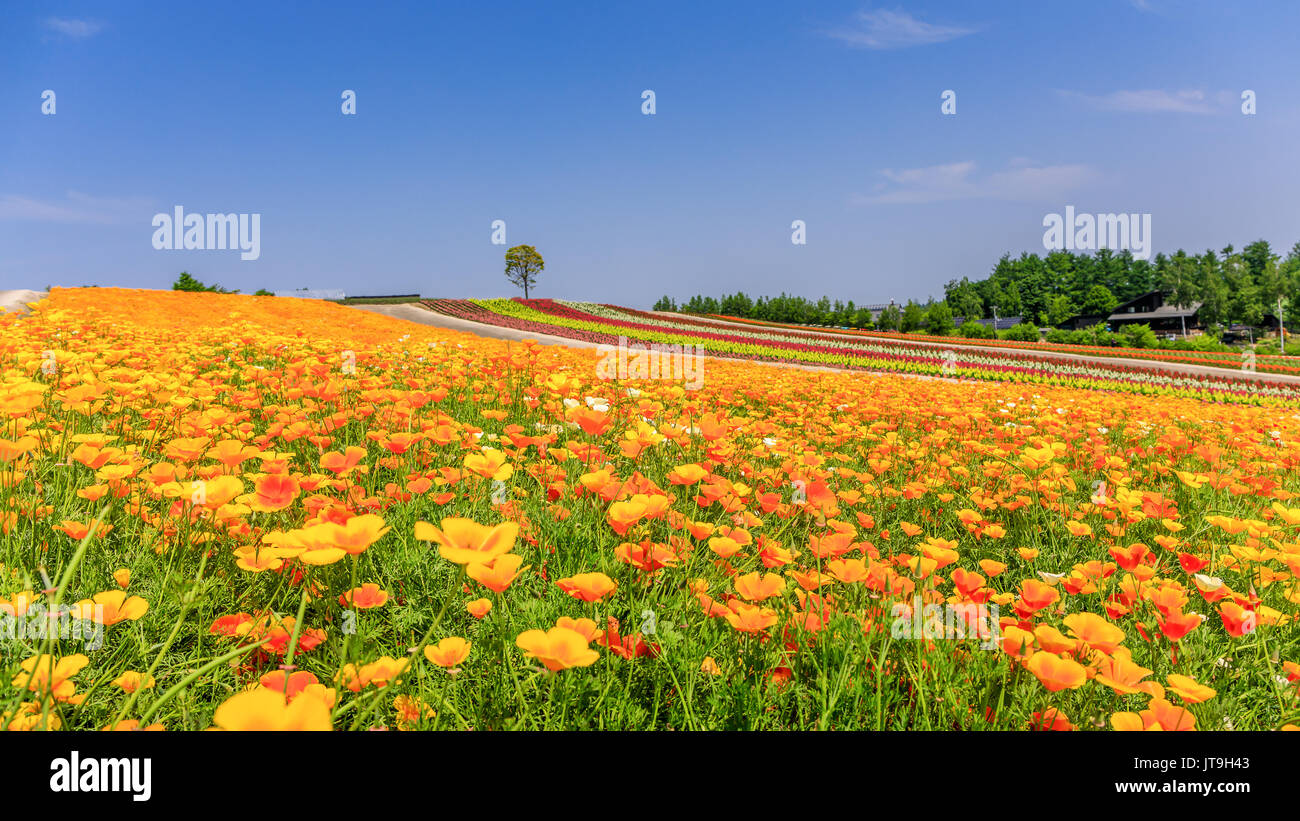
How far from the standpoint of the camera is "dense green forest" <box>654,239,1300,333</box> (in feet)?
178

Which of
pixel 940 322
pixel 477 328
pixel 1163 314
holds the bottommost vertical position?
pixel 477 328

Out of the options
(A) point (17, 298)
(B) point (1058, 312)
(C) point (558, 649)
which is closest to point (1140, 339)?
(B) point (1058, 312)

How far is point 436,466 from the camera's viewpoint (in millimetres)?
2773

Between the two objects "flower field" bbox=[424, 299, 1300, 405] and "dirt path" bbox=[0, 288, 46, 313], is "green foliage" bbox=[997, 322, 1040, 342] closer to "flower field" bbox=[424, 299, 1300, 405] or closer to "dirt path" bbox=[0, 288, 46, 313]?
"flower field" bbox=[424, 299, 1300, 405]

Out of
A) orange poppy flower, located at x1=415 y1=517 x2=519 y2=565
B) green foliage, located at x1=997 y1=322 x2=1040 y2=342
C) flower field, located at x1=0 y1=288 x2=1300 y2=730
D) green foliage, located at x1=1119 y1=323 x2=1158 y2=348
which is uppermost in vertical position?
green foliage, located at x1=997 y1=322 x2=1040 y2=342

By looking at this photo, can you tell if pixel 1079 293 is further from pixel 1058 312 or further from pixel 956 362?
pixel 956 362

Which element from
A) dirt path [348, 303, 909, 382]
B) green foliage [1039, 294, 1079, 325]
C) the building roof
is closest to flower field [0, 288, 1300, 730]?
dirt path [348, 303, 909, 382]

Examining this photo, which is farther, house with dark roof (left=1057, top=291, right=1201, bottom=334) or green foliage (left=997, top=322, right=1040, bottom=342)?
house with dark roof (left=1057, top=291, right=1201, bottom=334)

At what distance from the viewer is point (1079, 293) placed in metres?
71.8

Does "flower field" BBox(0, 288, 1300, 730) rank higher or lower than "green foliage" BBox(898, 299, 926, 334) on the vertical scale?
lower

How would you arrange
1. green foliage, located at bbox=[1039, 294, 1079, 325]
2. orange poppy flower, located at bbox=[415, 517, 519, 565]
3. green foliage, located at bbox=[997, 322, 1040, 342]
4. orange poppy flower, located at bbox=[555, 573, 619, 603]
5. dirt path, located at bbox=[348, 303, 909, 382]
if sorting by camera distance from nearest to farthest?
1. orange poppy flower, located at bbox=[415, 517, 519, 565]
2. orange poppy flower, located at bbox=[555, 573, 619, 603]
3. dirt path, located at bbox=[348, 303, 909, 382]
4. green foliage, located at bbox=[997, 322, 1040, 342]
5. green foliage, located at bbox=[1039, 294, 1079, 325]
